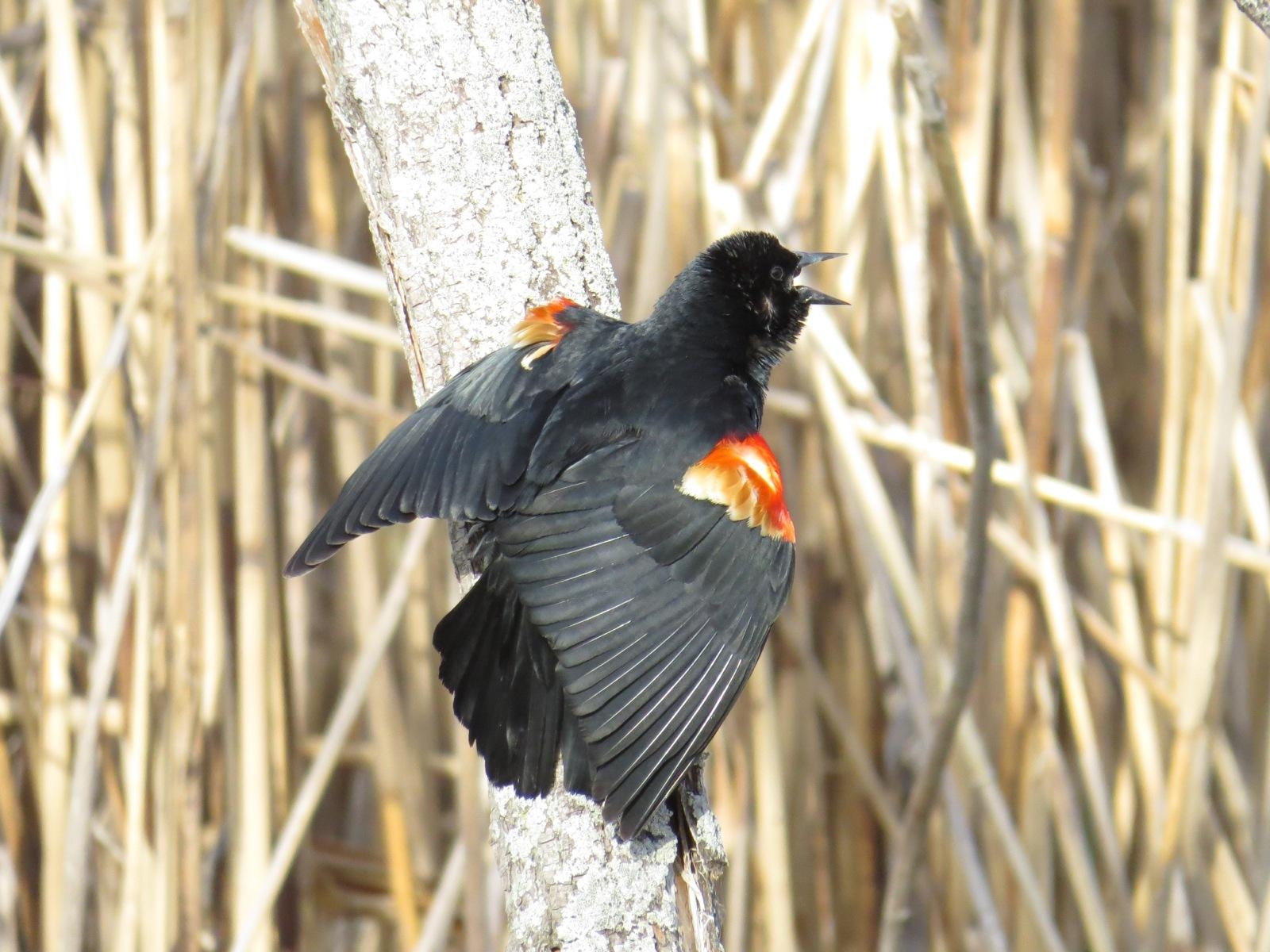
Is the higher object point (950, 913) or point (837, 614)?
point (837, 614)

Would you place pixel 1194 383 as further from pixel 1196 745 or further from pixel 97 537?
pixel 97 537

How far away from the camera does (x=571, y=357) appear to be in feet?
4.65

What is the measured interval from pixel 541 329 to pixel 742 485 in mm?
302

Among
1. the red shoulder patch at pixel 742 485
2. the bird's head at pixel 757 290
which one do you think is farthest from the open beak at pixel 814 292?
the red shoulder patch at pixel 742 485

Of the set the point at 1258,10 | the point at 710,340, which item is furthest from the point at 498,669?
the point at 1258,10

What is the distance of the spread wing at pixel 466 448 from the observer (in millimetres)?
1298

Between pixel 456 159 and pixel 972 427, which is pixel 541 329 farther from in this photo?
pixel 972 427

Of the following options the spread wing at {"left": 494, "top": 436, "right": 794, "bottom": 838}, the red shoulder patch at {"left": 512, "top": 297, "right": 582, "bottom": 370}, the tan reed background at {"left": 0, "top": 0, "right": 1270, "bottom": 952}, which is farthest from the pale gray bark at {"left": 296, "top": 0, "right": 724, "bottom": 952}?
the tan reed background at {"left": 0, "top": 0, "right": 1270, "bottom": 952}

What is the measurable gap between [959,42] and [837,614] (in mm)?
1125

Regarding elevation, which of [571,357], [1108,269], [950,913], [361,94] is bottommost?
[950,913]

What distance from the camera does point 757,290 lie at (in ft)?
5.43

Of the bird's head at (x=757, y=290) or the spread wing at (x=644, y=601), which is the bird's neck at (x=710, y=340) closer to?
the bird's head at (x=757, y=290)

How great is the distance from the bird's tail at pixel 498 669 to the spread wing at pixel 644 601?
48mm

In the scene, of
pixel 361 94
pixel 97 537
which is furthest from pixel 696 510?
pixel 97 537
